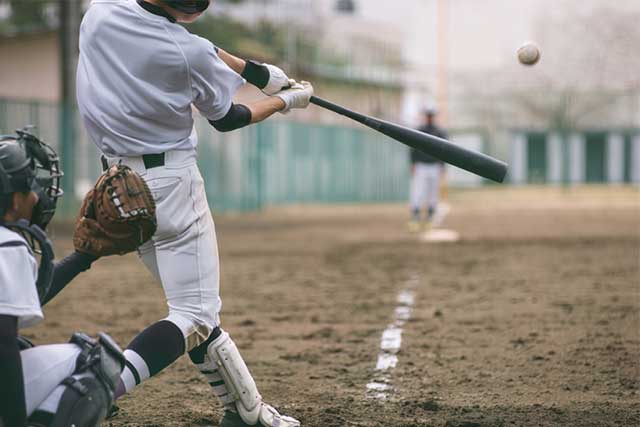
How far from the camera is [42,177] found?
3.37 m

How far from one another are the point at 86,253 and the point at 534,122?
41.5 metres

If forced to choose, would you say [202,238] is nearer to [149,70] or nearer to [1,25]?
[149,70]

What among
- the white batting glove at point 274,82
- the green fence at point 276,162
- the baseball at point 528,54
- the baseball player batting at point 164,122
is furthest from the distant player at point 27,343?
the green fence at point 276,162

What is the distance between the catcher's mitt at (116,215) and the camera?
354cm

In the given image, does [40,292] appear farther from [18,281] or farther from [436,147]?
[436,147]

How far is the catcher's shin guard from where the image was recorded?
3156 mm

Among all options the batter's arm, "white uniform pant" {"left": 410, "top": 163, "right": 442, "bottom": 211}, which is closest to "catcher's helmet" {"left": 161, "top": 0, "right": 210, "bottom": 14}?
the batter's arm

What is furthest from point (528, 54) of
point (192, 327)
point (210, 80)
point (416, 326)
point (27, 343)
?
point (27, 343)

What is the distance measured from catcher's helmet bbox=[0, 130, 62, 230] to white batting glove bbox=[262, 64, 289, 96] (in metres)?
1.10

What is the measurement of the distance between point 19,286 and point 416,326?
4.62 metres

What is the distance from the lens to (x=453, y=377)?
18.0ft

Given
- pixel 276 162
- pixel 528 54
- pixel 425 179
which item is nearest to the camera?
pixel 528 54

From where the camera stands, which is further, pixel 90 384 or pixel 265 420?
pixel 265 420

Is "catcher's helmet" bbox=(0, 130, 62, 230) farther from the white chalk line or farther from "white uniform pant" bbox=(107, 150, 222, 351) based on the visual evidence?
the white chalk line
